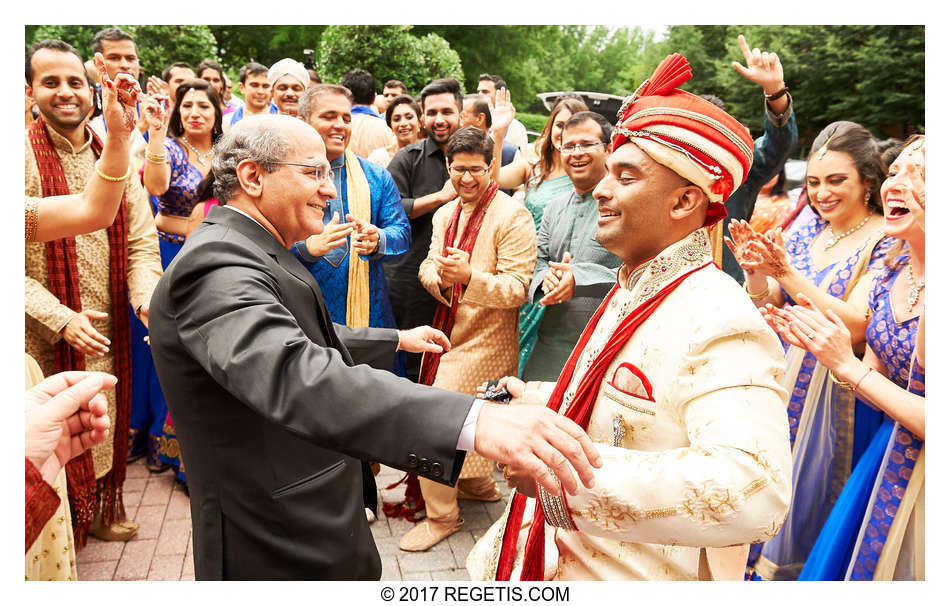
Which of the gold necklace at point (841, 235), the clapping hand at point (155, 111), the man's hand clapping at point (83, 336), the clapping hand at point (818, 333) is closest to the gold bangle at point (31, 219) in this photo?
the man's hand clapping at point (83, 336)

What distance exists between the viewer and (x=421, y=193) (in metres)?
4.88

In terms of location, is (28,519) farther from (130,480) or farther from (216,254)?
(130,480)

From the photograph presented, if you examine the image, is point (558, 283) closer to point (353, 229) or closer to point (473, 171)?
point (473, 171)

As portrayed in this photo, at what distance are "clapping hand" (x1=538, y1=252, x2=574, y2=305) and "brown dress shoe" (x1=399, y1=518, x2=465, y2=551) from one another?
147 centimetres

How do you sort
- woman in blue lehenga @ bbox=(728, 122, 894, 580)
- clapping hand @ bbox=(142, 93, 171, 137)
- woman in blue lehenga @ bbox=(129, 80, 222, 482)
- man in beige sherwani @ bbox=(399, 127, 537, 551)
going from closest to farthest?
woman in blue lehenga @ bbox=(728, 122, 894, 580), clapping hand @ bbox=(142, 93, 171, 137), man in beige sherwani @ bbox=(399, 127, 537, 551), woman in blue lehenga @ bbox=(129, 80, 222, 482)

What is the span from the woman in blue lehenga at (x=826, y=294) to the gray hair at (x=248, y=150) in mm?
1961

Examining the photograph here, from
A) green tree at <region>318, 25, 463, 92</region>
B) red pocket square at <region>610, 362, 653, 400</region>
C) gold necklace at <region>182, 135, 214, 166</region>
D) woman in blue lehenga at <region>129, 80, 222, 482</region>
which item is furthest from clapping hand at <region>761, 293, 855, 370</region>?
green tree at <region>318, 25, 463, 92</region>

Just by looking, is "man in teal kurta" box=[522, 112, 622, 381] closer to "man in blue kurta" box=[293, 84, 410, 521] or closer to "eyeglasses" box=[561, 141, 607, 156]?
"eyeglasses" box=[561, 141, 607, 156]

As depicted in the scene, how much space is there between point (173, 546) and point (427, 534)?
1347 millimetres

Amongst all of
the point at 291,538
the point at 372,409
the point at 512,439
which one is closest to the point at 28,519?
the point at 291,538

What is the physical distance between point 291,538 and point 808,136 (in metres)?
19.2

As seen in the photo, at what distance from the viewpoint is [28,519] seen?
4.65ft

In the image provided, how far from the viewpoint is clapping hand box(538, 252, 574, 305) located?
323cm

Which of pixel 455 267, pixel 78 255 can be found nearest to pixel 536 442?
pixel 455 267
